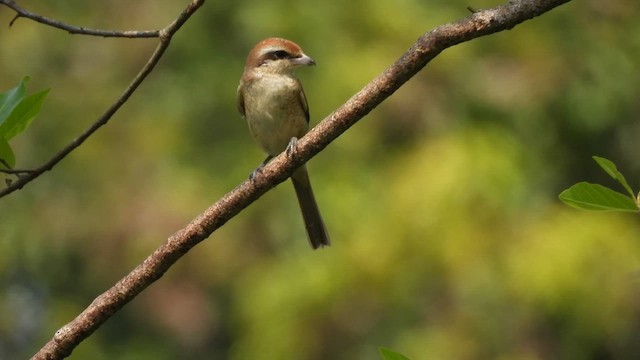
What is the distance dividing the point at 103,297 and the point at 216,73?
6.71 m

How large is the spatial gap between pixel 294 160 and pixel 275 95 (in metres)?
2.26

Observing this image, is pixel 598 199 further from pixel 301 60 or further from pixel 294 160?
pixel 301 60

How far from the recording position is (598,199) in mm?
2344

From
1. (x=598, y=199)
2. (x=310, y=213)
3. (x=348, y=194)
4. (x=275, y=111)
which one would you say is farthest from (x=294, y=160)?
(x=348, y=194)

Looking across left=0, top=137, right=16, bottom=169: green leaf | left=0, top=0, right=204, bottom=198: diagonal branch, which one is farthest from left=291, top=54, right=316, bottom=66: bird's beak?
left=0, top=137, right=16, bottom=169: green leaf

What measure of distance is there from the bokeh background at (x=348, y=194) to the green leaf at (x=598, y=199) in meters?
4.70

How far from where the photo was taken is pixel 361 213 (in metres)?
7.54

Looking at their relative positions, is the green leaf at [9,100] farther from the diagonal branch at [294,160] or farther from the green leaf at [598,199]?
the green leaf at [598,199]

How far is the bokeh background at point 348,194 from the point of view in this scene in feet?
23.8

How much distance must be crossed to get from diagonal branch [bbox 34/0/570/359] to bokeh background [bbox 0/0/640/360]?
4.33 m

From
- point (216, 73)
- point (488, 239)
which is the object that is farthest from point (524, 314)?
point (216, 73)

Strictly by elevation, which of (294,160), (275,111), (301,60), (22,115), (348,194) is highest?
(22,115)

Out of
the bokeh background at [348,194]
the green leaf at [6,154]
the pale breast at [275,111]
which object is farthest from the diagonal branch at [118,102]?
the bokeh background at [348,194]

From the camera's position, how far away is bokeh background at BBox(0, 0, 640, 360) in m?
7.26
